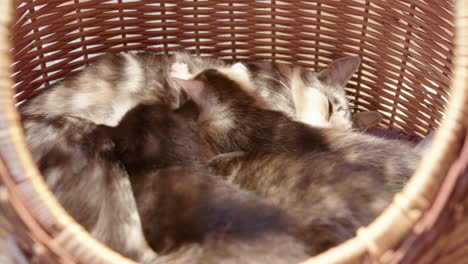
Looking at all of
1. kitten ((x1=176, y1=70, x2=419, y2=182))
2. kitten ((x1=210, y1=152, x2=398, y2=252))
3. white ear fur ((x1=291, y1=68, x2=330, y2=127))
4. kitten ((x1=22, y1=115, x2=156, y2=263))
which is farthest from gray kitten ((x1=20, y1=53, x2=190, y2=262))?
white ear fur ((x1=291, y1=68, x2=330, y2=127))

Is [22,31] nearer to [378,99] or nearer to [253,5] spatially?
[253,5]

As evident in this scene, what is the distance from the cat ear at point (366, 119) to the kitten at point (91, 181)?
80 cm

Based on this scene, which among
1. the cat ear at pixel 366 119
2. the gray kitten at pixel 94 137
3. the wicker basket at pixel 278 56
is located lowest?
the cat ear at pixel 366 119

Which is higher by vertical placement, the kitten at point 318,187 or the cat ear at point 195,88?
the cat ear at point 195,88

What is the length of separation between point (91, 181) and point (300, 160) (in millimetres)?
448

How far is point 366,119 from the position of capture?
146cm

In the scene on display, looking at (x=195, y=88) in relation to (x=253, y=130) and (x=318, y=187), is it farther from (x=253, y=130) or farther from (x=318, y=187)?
(x=318, y=187)

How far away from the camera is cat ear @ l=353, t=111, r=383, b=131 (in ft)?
4.78

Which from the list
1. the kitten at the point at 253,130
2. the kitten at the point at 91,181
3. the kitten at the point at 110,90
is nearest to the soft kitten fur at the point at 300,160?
the kitten at the point at 253,130

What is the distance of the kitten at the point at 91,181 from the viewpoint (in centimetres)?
87

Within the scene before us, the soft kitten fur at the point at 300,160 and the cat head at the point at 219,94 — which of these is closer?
the soft kitten fur at the point at 300,160

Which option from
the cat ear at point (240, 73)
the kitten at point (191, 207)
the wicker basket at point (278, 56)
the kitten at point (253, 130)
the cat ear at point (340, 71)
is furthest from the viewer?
the cat ear at point (340, 71)

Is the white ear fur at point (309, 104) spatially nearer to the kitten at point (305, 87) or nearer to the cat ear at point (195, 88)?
the kitten at point (305, 87)

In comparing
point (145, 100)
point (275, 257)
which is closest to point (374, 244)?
point (275, 257)
